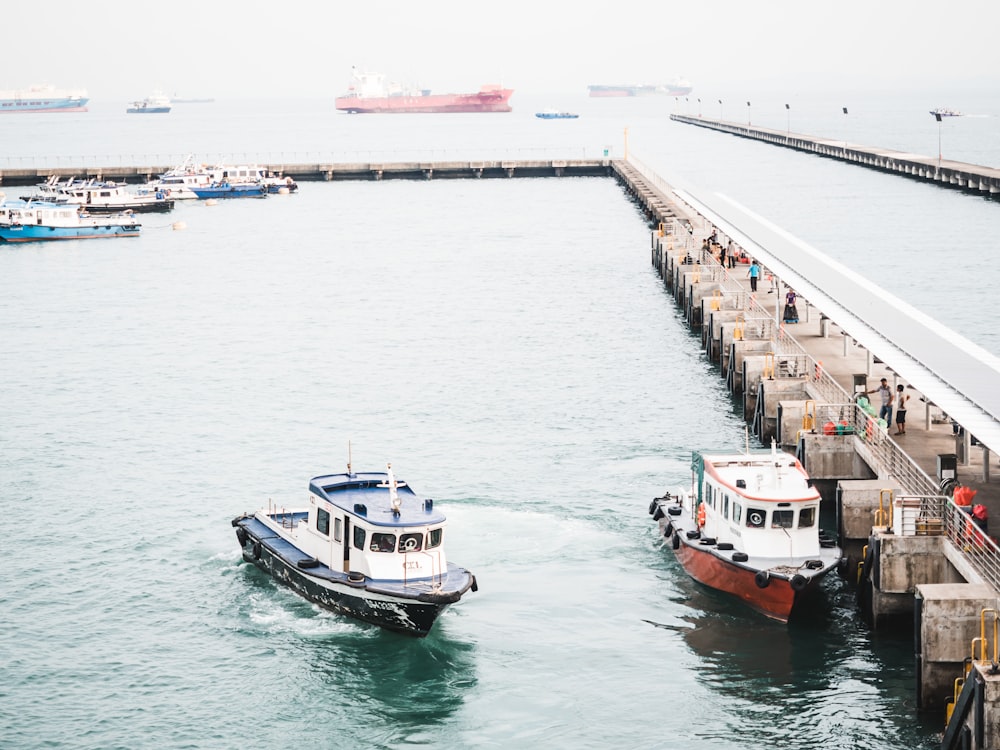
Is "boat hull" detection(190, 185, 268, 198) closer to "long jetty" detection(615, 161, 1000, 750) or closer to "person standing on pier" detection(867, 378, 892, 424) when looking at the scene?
"long jetty" detection(615, 161, 1000, 750)

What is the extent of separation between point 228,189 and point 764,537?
137 metres

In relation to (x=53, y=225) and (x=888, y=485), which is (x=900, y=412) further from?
(x=53, y=225)

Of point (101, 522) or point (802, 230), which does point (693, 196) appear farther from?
point (101, 522)

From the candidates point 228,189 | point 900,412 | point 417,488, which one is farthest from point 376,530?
point 228,189

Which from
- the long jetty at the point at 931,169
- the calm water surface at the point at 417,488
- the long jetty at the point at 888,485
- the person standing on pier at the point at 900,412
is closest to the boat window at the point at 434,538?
the calm water surface at the point at 417,488

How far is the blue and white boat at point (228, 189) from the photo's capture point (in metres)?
164

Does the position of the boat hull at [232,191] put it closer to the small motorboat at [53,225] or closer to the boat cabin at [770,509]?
the small motorboat at [53,225]

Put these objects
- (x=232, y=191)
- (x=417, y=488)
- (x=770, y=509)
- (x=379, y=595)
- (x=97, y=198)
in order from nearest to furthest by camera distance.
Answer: (x=379, y=595), (x=770, y=509), (x=417, y=488), (x=97, y=198), (x=232, y=191)

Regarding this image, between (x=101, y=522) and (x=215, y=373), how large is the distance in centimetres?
2283

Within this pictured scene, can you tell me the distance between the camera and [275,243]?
123062 millimetres

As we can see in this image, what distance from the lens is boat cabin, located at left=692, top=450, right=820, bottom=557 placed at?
1409 inches

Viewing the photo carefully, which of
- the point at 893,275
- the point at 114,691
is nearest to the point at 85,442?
the point at 114,691

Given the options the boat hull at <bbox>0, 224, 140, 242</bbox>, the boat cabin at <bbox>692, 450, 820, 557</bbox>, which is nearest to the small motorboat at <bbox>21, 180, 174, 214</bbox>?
the boat hull at <bbox>0, 224, 140, 242</bbox>

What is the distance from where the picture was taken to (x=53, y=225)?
12419 centimetres
